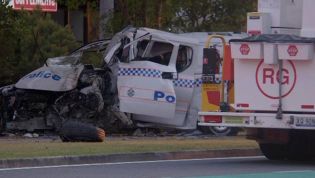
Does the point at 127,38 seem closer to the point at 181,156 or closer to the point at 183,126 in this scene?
the point at 183,126

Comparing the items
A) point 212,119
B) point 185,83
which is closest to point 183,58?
point 185,83

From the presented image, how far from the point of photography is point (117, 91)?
72.3ft

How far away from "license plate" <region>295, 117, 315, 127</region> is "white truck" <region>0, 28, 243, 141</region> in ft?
A: 22.8

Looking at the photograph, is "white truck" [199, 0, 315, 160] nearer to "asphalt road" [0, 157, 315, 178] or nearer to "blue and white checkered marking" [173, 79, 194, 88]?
"asphalt road" [0, 157, 315, 178]

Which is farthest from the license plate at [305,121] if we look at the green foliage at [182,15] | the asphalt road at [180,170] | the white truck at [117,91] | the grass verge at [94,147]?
the green foliage at [182,15]

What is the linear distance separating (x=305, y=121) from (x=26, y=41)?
487 inches

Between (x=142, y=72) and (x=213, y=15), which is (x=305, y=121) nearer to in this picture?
(x=142, y=72)

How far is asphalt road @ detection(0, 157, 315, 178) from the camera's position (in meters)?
14.1

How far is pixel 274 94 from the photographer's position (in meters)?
15.2

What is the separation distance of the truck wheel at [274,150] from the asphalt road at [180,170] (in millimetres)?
234

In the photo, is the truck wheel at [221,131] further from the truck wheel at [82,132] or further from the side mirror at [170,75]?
the truck wheel at [82,132]

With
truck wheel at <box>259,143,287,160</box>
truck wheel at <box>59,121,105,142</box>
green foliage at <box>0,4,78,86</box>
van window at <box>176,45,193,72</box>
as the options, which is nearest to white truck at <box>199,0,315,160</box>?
truck wheel at <box>259,143,287,160</box>

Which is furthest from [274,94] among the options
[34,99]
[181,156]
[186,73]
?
[34,99]

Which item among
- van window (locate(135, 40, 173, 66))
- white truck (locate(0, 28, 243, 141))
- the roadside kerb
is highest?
van window (locate(135, 40, 173, 66))
